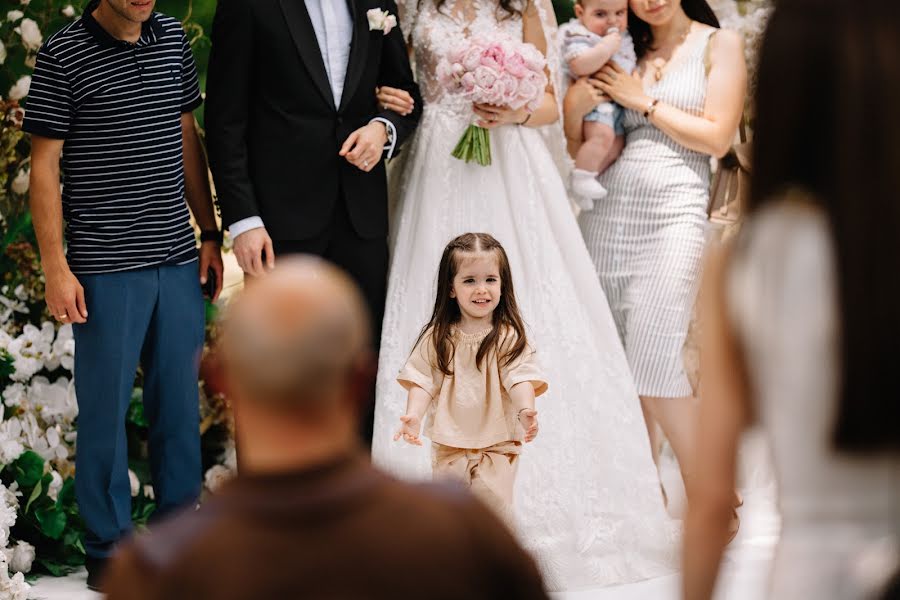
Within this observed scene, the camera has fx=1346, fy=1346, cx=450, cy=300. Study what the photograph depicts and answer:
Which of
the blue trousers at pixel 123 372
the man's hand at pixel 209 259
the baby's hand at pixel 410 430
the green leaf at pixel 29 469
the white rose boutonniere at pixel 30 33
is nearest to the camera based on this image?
the baby's hand at pixel 410 430

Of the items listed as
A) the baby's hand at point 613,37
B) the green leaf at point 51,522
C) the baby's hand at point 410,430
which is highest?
the baby's hand at point 613,37

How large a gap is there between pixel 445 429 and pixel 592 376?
0.97 metres

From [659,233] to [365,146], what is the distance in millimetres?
1223

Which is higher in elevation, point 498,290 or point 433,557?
point 433,557

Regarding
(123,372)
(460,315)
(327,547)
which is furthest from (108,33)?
(327,547)

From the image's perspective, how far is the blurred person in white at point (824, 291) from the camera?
1.71 metres

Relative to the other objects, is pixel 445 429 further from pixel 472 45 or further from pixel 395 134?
pixel 472 45

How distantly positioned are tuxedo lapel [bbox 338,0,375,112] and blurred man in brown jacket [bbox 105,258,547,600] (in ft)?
9.67

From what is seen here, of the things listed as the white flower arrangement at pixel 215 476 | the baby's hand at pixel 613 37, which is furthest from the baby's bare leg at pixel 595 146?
the white flower arrangement at pixel 215 476

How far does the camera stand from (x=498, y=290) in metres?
4.17

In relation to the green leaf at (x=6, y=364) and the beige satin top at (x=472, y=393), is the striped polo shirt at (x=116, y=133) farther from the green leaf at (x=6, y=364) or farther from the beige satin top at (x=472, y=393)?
the beige satin top at (x=472, y=393)

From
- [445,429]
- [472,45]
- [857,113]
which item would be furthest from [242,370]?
[472,45]

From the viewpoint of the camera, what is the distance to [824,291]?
5.75ft

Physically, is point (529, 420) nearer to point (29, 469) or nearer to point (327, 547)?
point (29, 469)
